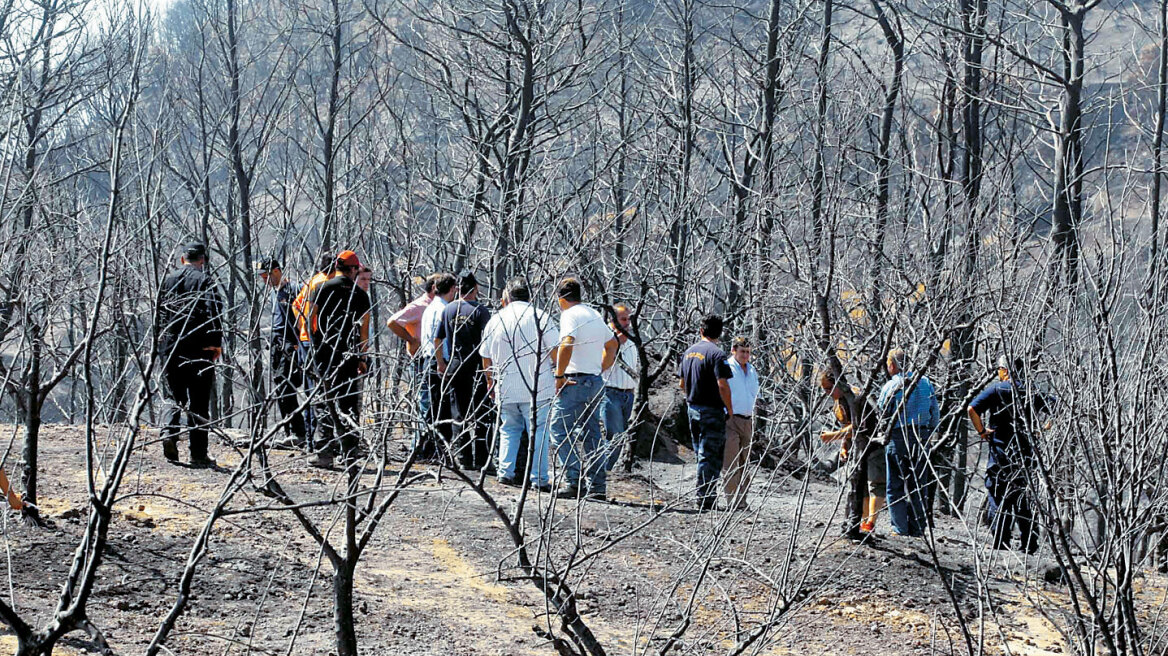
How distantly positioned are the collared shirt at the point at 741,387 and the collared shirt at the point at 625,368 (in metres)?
1.36

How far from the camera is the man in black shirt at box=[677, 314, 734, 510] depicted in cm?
941

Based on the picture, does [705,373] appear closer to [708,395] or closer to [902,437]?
[708,395]

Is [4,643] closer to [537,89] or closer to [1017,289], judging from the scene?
[1017,289]

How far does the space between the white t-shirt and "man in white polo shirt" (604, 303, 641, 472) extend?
1343 mm

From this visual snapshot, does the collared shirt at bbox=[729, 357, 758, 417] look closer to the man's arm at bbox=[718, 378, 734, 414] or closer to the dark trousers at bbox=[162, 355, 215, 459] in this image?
the man's arm at bbox=[718, 378, 734, 414]

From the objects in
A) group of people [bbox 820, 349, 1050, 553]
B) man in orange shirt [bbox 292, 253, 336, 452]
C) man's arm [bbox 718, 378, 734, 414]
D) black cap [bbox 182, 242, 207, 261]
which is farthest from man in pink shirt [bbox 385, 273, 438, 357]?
group of people [bbox 820, 349, 1050, 553]

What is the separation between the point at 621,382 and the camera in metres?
11.5

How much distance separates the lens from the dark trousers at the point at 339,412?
4.22 meters

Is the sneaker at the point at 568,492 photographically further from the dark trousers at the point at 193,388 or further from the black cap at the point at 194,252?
the black cap at the point at 194,252

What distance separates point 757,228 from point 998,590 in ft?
13.9

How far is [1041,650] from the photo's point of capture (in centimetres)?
688

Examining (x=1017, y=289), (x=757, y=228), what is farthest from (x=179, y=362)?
(x=1017, y=289)

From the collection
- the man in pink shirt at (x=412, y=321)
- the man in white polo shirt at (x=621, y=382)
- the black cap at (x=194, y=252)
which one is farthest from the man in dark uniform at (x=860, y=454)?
the black cap at (x=194, y=252)

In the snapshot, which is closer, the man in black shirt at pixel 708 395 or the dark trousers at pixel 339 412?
the dark trousers at pixel 339 412
